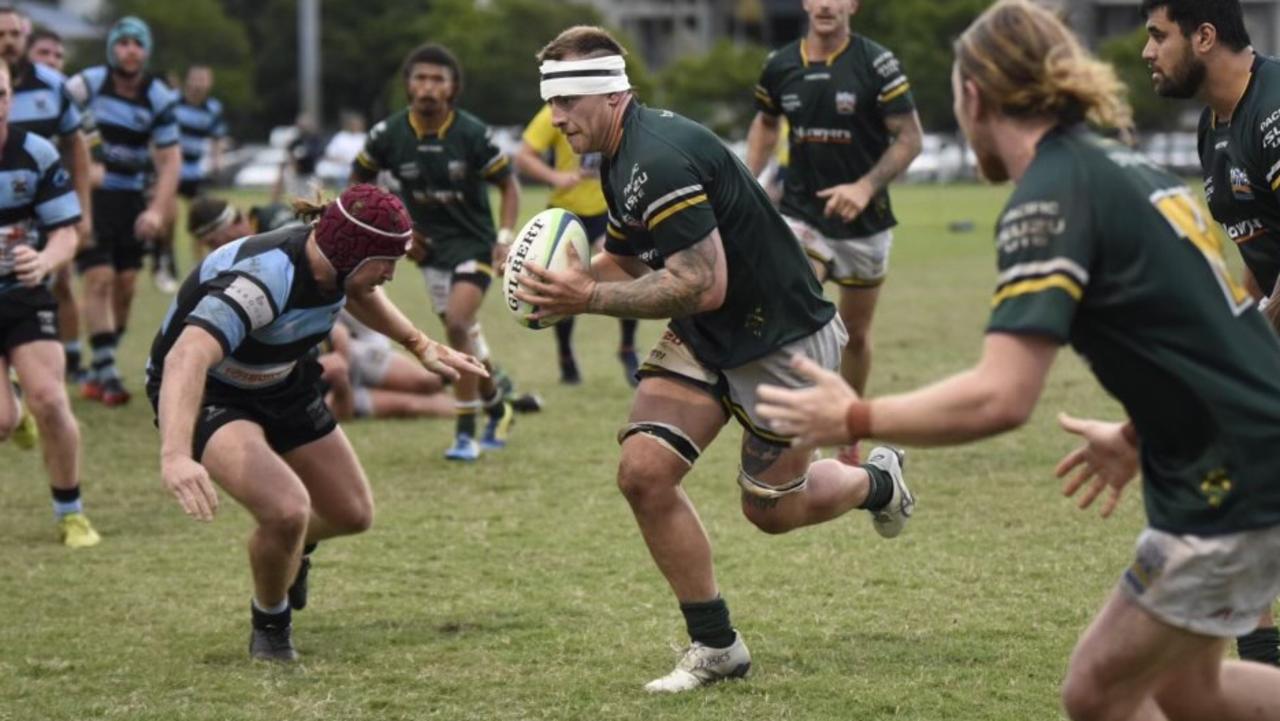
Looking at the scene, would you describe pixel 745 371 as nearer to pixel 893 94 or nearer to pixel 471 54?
pixel 893 94

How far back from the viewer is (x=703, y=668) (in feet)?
20.1

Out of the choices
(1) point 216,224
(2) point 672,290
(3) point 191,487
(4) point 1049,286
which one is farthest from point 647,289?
(1) point 216,224

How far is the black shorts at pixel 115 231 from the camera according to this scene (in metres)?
13.6

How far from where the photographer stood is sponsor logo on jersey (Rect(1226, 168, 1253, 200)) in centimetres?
660

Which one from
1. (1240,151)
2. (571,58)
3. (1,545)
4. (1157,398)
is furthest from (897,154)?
(1157,398)

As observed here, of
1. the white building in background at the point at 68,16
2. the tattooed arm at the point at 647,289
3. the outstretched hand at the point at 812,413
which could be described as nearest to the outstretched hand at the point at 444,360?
the tattooed arm at the point at 647,289

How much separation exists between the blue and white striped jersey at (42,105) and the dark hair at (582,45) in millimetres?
5126

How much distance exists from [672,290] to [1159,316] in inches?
80.2

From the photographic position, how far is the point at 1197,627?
4152 mm

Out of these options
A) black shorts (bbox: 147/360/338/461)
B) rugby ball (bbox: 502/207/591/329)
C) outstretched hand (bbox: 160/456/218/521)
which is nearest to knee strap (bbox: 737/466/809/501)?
rugby ball (bbox: 502/207/591/329)

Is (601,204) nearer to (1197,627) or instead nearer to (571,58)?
(571,58)

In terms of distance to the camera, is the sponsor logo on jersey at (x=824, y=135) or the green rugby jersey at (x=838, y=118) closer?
the green rugby jersey at (x=838, y=118)

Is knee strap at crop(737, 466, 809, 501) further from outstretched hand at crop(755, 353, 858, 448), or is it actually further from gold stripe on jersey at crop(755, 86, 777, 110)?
gold stripe on jersey at crop(755, 86, 777, 110)

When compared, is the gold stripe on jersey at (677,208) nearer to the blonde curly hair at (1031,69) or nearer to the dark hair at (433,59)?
the blonde curly hair at (1031,69)
